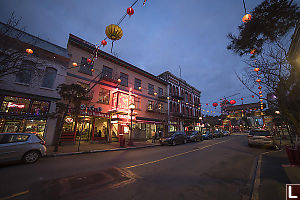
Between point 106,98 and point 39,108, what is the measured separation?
22.2ft

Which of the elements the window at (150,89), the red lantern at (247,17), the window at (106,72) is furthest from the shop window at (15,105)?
the red lantern at (247,17)

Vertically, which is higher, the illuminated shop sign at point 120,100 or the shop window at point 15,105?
the illuminated shop sign at point 120,100

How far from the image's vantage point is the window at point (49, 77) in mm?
12289

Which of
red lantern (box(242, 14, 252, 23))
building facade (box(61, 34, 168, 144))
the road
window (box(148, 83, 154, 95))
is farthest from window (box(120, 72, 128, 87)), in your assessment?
red lantern (box(242, 14, 252, 23))

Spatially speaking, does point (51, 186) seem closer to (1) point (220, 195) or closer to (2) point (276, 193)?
(1) point (220, 195)

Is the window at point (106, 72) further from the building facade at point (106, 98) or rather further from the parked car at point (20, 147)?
the parked car at point (20, 147)

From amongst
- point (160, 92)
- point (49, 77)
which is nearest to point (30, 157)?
point (49, 77)

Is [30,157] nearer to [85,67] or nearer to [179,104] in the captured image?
[85,67]

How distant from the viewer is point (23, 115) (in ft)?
34.9

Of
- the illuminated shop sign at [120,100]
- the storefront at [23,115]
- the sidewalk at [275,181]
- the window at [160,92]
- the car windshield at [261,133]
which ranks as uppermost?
the window at [160,92]

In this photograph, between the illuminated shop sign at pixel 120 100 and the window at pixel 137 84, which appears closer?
the illuminated shop sign at pixel 120 100

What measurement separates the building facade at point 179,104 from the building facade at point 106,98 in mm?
5263

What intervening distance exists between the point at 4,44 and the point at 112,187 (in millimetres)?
10125

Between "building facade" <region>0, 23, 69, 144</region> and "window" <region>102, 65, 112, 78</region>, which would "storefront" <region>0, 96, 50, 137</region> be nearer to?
"building facade" <region>0, 23, 69, 144</region>
